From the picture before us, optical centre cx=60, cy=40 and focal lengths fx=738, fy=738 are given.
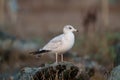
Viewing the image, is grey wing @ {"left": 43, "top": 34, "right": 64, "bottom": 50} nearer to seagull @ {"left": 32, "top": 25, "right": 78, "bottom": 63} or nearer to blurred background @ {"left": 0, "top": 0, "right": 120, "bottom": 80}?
seagull @ {"left": 32, "top": 25, "right": 78, "bottom": 63}

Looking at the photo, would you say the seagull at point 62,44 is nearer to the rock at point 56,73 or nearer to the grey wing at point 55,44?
the grey wing at point 55,44

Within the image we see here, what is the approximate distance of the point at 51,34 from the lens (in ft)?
88.4

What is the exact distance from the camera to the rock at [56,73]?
12062 mm

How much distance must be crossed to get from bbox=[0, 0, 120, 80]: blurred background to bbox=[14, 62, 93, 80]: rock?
1.60m

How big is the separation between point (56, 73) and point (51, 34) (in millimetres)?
14880

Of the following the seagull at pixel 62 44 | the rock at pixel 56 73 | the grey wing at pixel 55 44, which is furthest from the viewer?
the grey wing at pixel 55 44

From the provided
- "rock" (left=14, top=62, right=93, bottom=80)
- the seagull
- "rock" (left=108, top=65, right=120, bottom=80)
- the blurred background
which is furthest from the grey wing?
the blurred background

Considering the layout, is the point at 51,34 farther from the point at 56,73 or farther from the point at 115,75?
the point at 115,75

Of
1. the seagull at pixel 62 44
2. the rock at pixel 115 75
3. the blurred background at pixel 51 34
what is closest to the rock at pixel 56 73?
the seagull at pixel 62 44

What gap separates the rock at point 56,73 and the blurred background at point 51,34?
1595mm

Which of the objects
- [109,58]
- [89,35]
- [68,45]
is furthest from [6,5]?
[68,45]

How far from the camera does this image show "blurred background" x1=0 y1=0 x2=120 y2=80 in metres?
19.1

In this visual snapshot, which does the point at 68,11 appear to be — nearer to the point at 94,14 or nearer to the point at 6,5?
the point at 6,5

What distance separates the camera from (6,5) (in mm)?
27625
